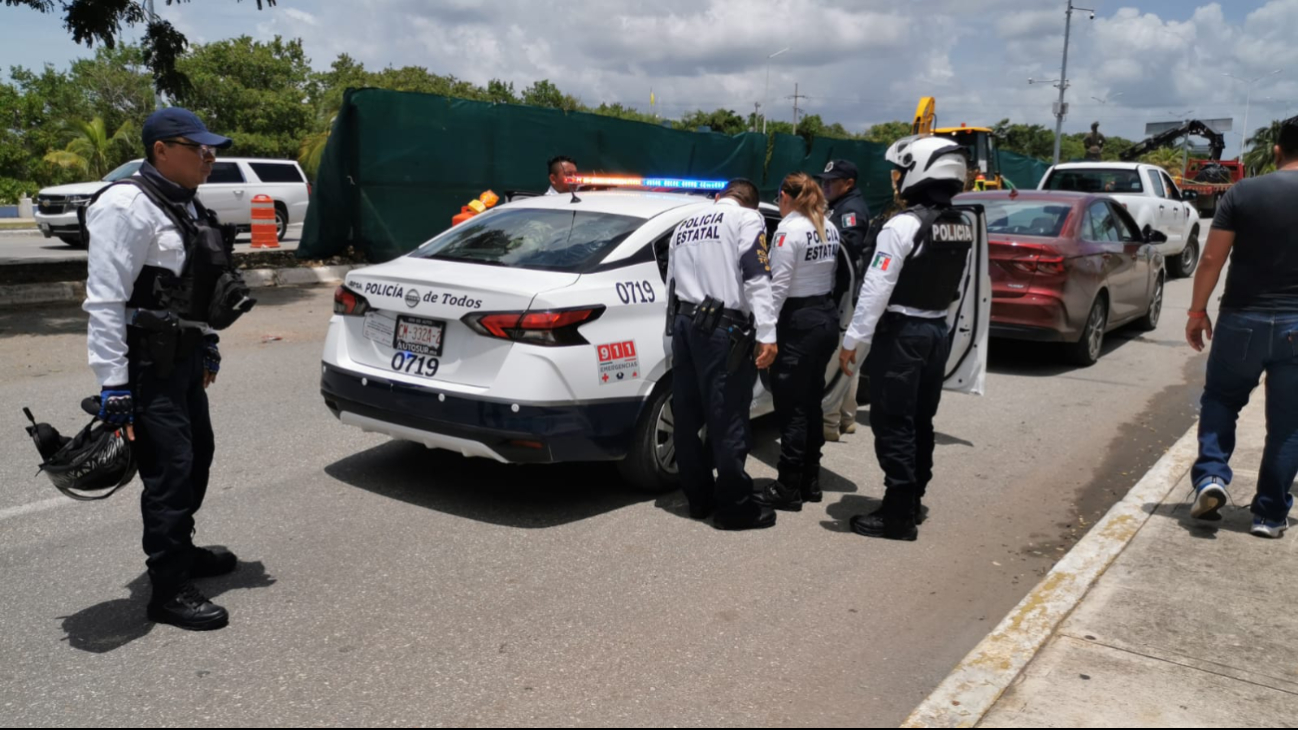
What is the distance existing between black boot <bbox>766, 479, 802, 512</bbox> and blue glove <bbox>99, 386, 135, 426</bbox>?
3.20 meters

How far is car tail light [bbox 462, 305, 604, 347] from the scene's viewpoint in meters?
4.74

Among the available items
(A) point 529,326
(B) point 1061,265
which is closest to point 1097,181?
(B) point 1061,265

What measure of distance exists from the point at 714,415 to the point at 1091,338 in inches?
246

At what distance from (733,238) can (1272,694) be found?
109 inches

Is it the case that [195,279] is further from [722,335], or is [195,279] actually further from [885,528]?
[885,528]

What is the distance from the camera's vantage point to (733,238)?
483 cm

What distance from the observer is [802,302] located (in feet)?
17.2

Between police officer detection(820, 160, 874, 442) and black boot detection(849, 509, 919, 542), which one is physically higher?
police officer detection(820, 160, 874, 442)

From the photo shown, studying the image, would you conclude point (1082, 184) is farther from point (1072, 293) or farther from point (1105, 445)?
point (1105, 445)

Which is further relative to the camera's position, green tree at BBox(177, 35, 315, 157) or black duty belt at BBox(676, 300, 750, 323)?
→ green tree at BBox(177, 35, 315, 157)

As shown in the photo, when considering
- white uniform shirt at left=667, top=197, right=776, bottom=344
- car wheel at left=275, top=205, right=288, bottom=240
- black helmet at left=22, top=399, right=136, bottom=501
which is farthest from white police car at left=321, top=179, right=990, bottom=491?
car wheel at left=275, top=205, right=288, bottom=240

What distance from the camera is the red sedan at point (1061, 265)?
29.6 feet

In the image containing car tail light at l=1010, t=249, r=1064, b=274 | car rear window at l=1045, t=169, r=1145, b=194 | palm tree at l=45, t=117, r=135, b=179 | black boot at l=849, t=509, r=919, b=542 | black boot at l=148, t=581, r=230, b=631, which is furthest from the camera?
palm tree at l=45, t=117, r=135, b=179

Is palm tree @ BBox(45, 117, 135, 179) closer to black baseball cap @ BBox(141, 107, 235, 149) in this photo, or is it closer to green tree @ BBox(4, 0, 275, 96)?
green tree @ BBox(4, 0, 275, 96)
